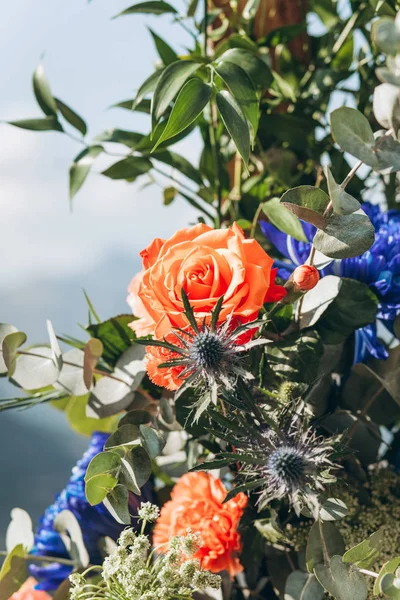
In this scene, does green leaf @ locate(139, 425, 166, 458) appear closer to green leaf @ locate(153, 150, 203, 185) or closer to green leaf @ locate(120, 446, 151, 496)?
green leaf @ locate(120, 446, 151, 496)

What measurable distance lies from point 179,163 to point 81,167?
8 cm

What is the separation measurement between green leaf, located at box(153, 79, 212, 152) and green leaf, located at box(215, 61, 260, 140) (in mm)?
29

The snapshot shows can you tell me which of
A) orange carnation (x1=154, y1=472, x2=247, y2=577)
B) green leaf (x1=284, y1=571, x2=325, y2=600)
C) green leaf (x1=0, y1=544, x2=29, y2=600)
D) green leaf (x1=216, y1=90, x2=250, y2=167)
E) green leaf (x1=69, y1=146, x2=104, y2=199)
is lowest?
green leaf (x1=0, y1=544, x2=29, y2=600)

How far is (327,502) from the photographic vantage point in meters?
0.37

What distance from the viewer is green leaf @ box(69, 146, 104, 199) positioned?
553 millimetres

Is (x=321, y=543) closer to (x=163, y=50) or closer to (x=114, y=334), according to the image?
(x=114, y=334)

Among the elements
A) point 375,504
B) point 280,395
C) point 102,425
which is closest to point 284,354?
Answer: point 280,395

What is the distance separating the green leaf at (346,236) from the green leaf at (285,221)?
0.30ft

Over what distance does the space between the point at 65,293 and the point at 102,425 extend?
615 millimetres

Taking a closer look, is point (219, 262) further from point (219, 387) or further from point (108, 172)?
point (108, 172)

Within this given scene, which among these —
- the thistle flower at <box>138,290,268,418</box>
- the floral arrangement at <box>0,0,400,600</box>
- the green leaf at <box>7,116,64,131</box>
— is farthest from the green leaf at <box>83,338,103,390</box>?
the green leaf at <box>7,116,64,131</box>

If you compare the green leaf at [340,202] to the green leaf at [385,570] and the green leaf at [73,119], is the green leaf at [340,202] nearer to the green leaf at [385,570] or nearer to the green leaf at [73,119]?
the green leaf at [385,570]

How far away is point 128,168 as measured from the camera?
544mm

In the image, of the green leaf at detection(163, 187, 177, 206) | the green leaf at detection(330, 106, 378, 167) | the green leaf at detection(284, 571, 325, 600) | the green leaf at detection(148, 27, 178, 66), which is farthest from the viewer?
the green leaf at detection(163, 187, 177, 206)
